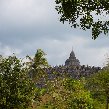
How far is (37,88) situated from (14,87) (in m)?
12.1

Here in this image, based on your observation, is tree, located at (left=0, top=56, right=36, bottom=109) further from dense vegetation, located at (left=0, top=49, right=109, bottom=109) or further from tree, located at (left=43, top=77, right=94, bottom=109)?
tree, located at (left=43, top=77, right=94, bottom=109)

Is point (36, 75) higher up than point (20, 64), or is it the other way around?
point (36, 75)

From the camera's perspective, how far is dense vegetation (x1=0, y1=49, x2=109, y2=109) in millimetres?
58281

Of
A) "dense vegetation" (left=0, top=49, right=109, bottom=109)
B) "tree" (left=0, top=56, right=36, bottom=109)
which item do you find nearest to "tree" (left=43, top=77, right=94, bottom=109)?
"dense vegetation" (left=0, top=49, right=109, bottom=109)

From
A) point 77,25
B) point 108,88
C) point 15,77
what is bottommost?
point 77,25

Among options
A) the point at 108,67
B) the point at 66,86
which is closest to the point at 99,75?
the point at 108,67

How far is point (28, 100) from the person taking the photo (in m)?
58.8

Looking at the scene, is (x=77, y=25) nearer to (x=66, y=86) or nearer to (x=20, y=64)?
(x=20, y=64)

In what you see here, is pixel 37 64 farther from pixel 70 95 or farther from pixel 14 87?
pixel 14 87

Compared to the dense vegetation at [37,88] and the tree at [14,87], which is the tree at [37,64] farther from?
the tree at [14,87]

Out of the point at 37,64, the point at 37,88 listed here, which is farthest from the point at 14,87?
the point at 37,64

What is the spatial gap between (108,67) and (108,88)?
5.13 m

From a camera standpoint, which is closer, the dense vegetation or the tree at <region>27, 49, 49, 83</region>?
the dense vegetation

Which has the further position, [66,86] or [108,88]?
[66,86]
